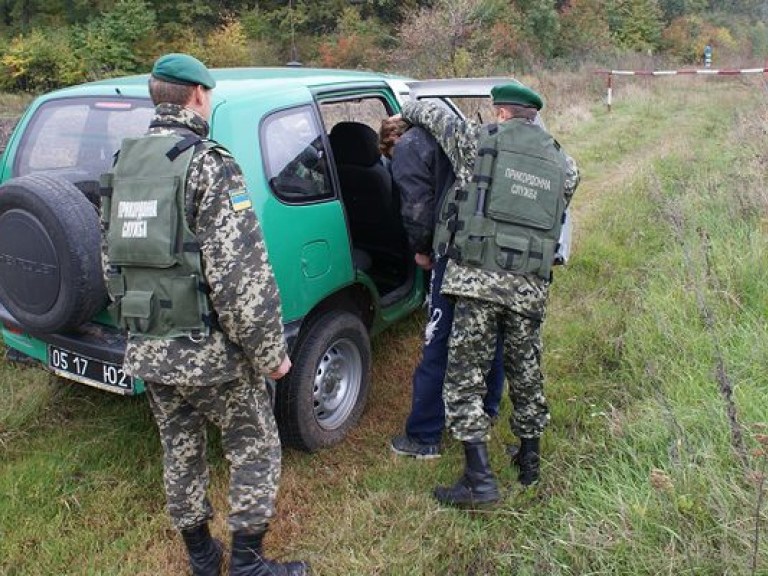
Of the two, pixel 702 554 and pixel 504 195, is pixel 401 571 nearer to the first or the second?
pixel 702 554

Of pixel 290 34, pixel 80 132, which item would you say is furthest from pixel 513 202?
pixel 290 34

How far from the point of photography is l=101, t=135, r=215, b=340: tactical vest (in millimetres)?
2064

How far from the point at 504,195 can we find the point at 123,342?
5.73 feet

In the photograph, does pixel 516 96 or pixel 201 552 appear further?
pixel 516 96

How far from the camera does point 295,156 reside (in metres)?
3.10

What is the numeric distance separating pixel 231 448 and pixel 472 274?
3.98 feet

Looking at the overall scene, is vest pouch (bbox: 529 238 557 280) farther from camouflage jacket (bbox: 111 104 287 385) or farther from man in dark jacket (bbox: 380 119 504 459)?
camouflage jacket (bbox: 111 104 287 385)

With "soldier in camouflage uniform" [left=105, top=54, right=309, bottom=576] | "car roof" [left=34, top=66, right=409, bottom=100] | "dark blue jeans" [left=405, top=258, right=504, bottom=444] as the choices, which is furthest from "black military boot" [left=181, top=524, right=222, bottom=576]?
"car roof" [left=34, top=66, right=409, bottom=100]

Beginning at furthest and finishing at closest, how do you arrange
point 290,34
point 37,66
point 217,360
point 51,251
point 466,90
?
point 290,34 < point 37,66 < point 466,90 < point 51,251 < point 217,360

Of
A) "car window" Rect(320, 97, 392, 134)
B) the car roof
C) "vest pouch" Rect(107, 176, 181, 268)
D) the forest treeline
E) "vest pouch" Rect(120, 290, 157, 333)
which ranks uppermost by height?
the forest treeline

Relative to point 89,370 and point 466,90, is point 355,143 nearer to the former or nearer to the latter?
point 466,90

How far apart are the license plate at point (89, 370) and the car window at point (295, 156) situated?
1.04 meters

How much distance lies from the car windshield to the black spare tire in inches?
17.6

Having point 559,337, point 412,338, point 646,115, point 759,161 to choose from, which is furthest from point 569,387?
point 646,115
